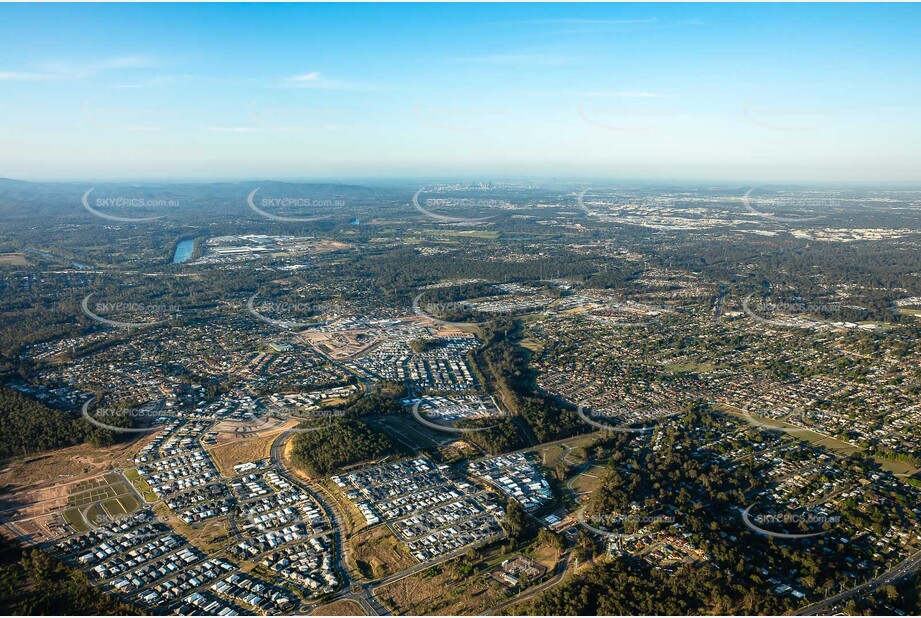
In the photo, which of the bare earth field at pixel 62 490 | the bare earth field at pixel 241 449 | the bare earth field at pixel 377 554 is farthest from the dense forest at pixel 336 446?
the bare earth field at pixel 62 490

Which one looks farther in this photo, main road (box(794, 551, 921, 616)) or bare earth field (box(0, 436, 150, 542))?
bare earth field (box(0, 436, 150, 542))

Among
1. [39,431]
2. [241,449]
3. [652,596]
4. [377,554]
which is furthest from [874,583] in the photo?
[39,431]

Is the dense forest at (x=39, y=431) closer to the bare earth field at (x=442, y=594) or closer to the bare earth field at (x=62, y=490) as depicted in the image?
the bare earth field at (x=62, y=490)

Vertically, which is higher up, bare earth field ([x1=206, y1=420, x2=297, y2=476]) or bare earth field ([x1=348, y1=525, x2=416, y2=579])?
bare earth field ([x1=206, y1=420, x2=297, y2=476])

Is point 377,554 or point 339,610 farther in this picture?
point 377,554

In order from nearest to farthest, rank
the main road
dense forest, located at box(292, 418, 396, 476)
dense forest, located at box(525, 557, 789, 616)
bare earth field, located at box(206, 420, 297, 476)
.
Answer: dense forest, located at box(525, 557, 789, 616) → the main road → dense forest, located at box(292, 418, 396, 476) → bare earth field, located at box(206, 420, 297, 476)

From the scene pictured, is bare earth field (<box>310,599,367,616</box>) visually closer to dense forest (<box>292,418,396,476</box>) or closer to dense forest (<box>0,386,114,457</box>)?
dense forest (<box>292,418,396,476</box>)

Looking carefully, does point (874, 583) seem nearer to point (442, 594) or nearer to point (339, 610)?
point (442, 594)

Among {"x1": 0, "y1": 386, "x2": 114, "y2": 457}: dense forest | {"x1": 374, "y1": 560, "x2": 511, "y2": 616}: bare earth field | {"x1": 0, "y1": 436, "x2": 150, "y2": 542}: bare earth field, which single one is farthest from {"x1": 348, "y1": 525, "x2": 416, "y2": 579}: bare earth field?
{"x1": 0, "y1": 386, "x2": 114, "y2": 457}: dense forest

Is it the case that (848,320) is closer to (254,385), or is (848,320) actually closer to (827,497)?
(827,497)

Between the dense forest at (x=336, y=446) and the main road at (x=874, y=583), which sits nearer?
the main road at (x=874, y=583)

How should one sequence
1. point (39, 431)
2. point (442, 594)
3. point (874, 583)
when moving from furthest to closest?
point (39, 431) → point (874, 583) → point (442, 594)
